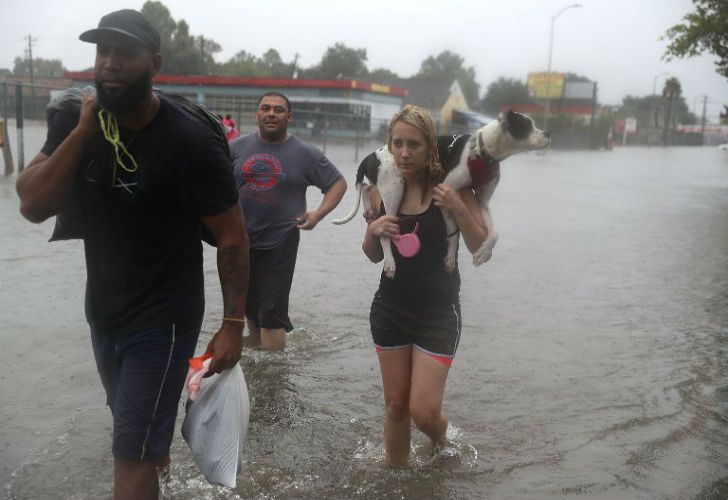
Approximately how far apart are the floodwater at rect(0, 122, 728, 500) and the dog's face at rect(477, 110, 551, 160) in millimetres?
1672

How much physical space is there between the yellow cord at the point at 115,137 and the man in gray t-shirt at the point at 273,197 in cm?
280

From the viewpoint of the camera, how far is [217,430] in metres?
3.04

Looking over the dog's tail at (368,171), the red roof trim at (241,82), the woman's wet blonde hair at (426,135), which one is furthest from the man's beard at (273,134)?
the red roof trim at (241,82)

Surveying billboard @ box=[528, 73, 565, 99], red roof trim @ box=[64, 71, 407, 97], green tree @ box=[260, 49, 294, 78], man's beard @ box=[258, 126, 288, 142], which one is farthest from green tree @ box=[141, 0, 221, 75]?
man's beard @ box=[258, 126, 288, 142]

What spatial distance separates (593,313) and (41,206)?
20.1 ft

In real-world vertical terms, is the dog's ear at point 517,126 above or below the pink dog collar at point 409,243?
above

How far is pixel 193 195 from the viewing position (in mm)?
2949

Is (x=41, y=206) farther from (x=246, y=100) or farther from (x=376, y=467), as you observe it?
(x=246, y=100)

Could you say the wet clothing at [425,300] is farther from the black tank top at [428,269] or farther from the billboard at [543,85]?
the billboard at [543,85]

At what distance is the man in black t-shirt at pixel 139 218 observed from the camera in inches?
109

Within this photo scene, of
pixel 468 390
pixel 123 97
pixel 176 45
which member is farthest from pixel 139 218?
pixel 176 45

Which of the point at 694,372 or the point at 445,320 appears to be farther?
the point at 694,372

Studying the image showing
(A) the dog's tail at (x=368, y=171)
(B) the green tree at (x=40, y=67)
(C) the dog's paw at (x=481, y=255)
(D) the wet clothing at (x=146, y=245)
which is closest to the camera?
(D) the wet clothing at (x=146, y=245)

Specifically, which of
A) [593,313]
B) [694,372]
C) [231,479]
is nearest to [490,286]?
[593,313]
